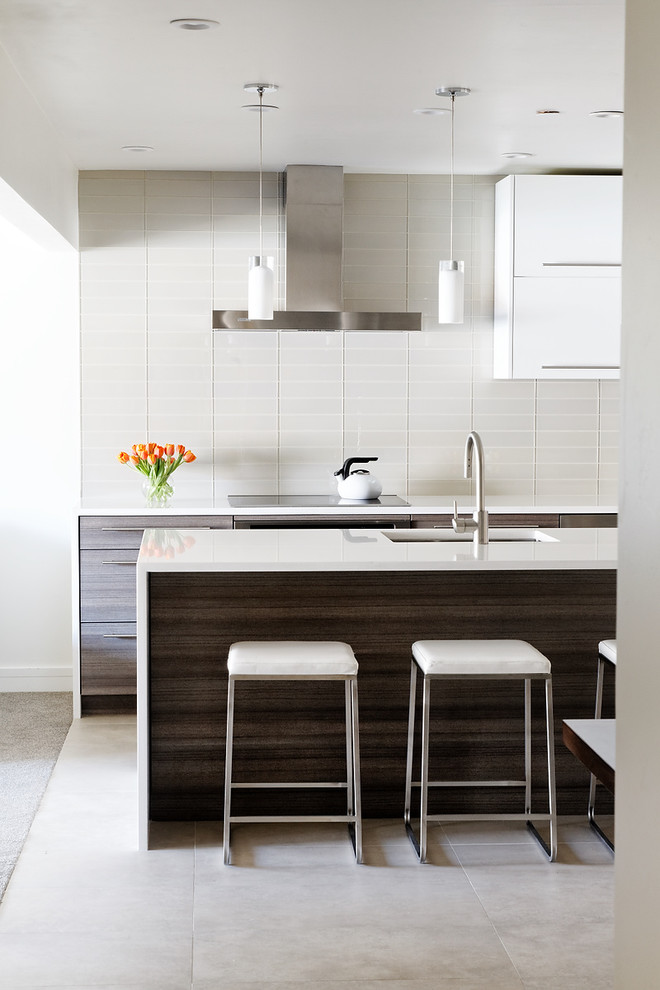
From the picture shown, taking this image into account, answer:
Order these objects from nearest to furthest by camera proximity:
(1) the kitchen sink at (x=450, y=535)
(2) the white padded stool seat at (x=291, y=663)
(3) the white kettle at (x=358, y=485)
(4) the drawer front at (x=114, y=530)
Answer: (2) the white padded stool seat at (x=291, y=663)
(1) the kitchen sink at (x=450, y=535)
(4) the drawer front at (x=114, y=530)
(3) the white kettle at (x=358, y=485)

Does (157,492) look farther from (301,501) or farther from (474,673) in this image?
(474,673)

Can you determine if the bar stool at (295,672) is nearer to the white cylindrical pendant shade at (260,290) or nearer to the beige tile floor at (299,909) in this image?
the beige tile floor at (299,909)

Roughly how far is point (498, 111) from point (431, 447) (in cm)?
192

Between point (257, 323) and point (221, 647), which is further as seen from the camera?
point (257, 323)

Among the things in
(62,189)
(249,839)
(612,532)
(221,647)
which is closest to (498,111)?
(612,532)

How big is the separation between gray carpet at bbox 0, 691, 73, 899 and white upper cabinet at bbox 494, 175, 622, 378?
2.79m

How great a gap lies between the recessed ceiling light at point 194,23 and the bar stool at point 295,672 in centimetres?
188

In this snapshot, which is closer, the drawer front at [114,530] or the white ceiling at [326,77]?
the white ceiling at [326,77]

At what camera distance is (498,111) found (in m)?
4.38

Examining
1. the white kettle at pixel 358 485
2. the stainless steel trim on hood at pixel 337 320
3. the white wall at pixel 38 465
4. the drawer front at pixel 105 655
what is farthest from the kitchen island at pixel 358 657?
the white wall at pixel 38 465

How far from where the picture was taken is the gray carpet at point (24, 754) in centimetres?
354

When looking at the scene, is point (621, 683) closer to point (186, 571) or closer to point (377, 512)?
point (186, 571)

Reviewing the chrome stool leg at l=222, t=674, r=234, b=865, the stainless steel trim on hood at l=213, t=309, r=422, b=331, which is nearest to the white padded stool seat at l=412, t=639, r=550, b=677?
the chrome stool leg at l=222, t=674, r=234, b=865

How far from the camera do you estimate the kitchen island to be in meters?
3.61
